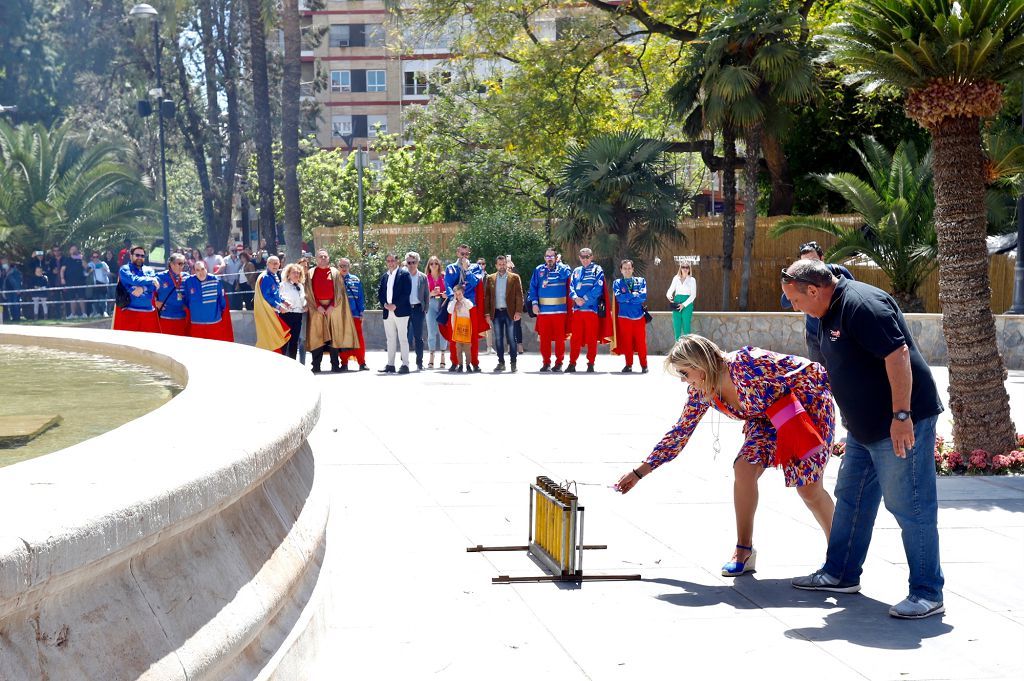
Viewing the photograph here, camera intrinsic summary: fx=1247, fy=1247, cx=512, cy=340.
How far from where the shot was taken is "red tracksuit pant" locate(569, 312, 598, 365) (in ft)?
63.3

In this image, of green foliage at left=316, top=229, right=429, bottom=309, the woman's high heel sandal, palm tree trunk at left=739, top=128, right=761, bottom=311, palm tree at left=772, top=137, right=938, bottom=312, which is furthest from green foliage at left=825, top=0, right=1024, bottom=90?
green foliage at left=316, top=229, right=429, bottom=309

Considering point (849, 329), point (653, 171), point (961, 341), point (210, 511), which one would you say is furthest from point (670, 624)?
point (653, 171)

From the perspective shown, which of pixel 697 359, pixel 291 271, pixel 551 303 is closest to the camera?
pixel 697 359

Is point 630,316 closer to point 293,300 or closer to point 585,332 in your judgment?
point 585,332

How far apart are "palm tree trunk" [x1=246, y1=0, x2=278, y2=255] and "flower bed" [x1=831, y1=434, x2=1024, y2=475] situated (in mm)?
24852

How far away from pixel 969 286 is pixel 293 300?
11.1 metres

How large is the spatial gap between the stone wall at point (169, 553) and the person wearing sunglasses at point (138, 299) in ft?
36.0

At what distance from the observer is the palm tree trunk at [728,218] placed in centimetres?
2681

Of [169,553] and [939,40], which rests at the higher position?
[939,40]

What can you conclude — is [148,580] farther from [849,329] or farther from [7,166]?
[7,166]

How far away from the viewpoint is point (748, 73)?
24078 millimetres

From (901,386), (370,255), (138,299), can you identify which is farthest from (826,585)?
(370,255)

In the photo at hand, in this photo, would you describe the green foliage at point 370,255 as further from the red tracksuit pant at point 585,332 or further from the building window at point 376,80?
the building window at point 376,80

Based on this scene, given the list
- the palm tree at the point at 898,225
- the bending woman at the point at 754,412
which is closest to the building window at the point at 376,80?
the palm tree at the point at 898,225
